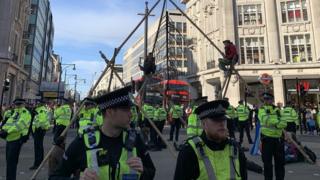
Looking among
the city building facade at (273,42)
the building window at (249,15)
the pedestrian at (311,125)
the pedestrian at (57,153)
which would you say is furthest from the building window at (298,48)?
the pedestrian at (57,153)

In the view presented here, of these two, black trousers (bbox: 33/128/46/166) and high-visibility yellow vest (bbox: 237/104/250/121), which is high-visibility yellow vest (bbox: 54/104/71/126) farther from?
high-visibility yellow vest (bbox: 237/104/250/121)

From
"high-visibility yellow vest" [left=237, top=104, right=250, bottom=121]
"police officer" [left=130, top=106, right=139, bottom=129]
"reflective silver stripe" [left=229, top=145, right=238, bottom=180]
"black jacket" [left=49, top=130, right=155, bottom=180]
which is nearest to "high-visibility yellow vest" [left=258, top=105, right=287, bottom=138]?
"police officer" [left=130, top=106, right=139, bottom=129]

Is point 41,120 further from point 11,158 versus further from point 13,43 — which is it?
point 13,43

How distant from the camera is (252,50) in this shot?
37.7 meters

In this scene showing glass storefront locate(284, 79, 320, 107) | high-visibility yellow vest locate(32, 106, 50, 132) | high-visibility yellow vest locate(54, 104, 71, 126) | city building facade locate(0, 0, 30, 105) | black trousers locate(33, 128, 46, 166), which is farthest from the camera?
glass storefront locate(284, 79, 320, 107)

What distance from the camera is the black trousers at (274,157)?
Result: 7.24m

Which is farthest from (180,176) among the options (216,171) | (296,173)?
(296,173)

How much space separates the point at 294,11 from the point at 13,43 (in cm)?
3362

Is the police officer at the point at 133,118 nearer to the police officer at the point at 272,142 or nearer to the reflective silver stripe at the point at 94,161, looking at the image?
the reflective silver stripe at the point at 94,161

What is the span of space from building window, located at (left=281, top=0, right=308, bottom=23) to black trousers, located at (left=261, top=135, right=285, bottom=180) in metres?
33.4

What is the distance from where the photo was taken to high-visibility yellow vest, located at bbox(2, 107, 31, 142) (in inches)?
282

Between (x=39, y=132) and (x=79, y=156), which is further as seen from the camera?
(x=39, y=132)

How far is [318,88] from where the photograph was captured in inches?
1405

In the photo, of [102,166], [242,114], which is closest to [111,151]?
[102,166]
